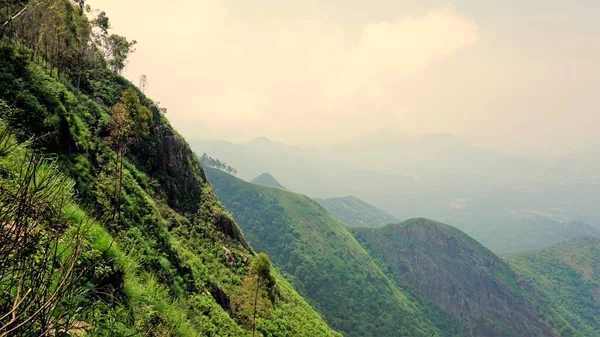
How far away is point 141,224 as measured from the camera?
82.6 feet

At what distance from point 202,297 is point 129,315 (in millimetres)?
21773

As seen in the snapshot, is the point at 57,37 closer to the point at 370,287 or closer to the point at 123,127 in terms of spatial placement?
the point at 123,127

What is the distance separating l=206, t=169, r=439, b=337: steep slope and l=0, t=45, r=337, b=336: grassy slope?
319ft

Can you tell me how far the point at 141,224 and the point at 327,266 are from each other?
140703 millimetres

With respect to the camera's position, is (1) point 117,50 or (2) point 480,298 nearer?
(1) point 117,50

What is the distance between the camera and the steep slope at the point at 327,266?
138000 millimetres

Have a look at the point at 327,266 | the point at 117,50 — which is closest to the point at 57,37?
the point at 117,50

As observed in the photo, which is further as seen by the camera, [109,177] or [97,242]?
[109,177]

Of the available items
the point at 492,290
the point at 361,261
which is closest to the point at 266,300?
the point at 361,261

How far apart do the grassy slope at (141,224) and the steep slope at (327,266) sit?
319 ft

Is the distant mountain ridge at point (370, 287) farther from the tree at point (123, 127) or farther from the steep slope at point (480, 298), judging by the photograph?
the tree at point (123, 127)

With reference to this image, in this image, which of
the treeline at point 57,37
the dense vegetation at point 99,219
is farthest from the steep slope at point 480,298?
the treeline at point 57,37

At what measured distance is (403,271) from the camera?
19975 cm

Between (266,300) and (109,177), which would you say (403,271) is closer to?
(266,300)
